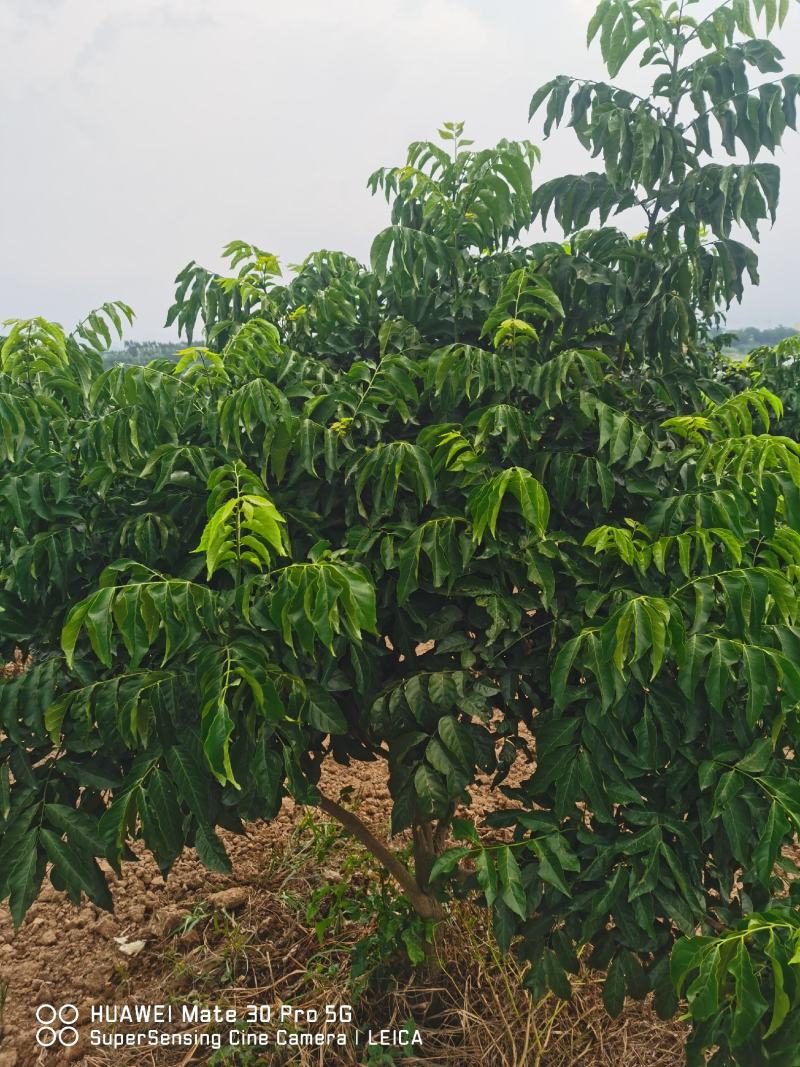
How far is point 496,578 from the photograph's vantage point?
1898 mm

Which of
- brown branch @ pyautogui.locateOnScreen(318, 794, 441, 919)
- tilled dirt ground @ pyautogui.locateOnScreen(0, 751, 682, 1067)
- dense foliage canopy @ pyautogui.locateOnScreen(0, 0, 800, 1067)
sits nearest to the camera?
dense foliage canopy @ pyautogui.locateOnScreen(0, 0, 800, 1067)

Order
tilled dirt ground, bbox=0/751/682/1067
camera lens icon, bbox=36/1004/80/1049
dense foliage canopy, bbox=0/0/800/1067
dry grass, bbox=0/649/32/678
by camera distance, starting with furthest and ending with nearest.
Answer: camera lens icon, bbox=36/1004/80/1049 → tilled dirt ground, bbox=0/751/682/1067 → dry grass, bbox=0/649/32/678 → dense foliage canopy, bbox=0/0/800/1067

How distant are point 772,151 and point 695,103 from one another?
244mm

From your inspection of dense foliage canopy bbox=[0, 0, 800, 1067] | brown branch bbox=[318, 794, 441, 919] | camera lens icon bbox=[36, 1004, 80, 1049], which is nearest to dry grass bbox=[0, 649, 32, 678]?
dense foliage canopy bbox=[0, 0, 800, 1067]

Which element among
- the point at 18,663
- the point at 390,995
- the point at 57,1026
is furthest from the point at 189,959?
the point at 18,663

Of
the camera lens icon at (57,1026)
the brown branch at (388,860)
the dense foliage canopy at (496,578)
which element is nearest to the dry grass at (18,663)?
the dense foliage canopy at (496,578)

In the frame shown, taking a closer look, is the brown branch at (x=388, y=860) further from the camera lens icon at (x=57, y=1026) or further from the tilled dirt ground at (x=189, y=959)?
the camera lens icon at (x=57, y=1026)

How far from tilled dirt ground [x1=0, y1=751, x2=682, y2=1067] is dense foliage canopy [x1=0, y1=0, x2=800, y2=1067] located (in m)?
1.05

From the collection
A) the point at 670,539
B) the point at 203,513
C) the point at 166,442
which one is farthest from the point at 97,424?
the point at 670,539

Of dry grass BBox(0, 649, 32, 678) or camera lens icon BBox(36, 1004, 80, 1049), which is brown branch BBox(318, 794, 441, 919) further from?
camera lens icon BBox(36, 1004, 80, 1049)

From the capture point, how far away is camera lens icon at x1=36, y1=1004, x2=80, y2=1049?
2.91 metres

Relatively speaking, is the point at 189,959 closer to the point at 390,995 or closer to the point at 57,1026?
the point at 57,1026

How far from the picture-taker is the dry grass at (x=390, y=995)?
2.66m

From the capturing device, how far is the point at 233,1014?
2.84 m
